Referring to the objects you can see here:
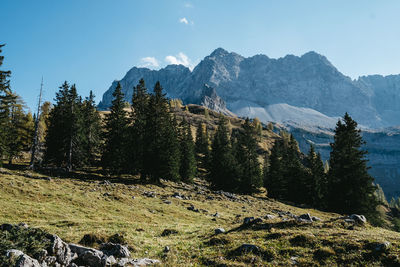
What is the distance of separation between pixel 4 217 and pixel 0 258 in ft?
41.5

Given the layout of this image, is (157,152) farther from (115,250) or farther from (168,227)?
(115,250)

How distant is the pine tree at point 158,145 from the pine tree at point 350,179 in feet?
98.1

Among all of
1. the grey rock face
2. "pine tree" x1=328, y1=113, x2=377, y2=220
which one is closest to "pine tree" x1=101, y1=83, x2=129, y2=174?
the grey rock face

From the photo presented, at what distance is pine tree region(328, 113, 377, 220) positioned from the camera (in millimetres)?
39025

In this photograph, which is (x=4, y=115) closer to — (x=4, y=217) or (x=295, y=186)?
(x=4, y=217)

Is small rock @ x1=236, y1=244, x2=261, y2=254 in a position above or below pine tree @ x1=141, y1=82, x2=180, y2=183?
below

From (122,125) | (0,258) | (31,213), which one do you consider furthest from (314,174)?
(0,258)

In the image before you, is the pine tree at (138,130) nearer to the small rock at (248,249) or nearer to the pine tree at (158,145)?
the pine tree at (158,145)

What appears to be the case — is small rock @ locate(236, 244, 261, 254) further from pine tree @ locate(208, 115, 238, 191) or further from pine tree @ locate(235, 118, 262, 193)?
pine tree @ locate(235, 118, 262, 193)

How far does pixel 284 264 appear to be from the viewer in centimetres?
1067

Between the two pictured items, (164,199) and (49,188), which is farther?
(164,199)

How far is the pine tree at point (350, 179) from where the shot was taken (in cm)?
3903

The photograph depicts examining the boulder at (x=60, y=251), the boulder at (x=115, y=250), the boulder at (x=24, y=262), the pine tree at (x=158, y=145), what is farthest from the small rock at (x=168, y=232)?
the pine tree at (x=158, y=145)

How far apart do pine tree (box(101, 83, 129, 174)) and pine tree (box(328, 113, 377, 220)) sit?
39391 millimetres
